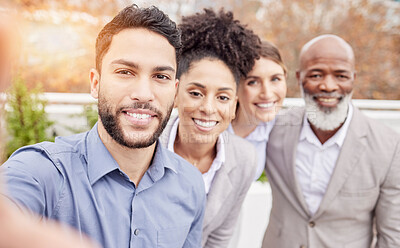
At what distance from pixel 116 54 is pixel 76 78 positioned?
4.13 metres

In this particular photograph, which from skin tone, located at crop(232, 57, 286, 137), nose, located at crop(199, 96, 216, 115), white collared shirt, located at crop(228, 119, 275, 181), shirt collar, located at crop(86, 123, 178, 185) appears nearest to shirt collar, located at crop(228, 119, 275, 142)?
white collared shirt, located at crop(228, 119, 275, 181)

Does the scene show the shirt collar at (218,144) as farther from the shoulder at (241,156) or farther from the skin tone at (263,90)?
the skin tone at (263,90)

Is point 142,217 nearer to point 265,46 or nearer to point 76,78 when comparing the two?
point 265,46

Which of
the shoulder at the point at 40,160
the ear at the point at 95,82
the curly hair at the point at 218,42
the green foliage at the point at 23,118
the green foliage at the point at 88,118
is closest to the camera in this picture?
the shoulder at the point at 40,160

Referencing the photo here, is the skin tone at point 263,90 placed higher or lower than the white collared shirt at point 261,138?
higher

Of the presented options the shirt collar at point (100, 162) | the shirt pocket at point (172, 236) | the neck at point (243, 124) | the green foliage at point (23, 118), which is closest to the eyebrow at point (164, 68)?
the shirt collar at point (100, 162)

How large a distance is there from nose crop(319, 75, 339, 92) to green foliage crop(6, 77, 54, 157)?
271 centimetres

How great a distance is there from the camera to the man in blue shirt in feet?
3.82

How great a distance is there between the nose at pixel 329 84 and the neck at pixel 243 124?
49cm

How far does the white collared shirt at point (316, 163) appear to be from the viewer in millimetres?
2215

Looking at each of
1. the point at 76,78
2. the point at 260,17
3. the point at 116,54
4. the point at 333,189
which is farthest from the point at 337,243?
the point at 260,17

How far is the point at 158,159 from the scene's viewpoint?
147 cm

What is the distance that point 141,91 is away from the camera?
1207mm

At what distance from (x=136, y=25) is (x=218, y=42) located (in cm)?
76
